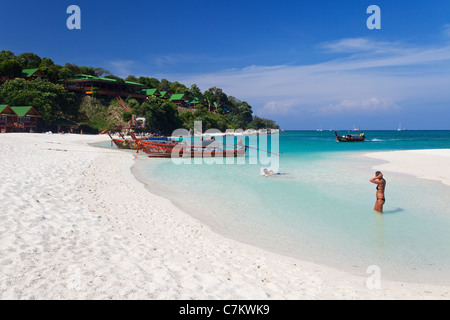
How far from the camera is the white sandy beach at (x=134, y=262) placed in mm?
3971

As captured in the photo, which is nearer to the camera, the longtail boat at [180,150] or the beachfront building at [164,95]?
the longtail boat at [180,150]

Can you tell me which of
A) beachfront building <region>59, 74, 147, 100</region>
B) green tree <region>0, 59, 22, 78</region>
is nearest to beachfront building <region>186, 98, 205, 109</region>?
beachfront building <region>59, 74, 147, 100</region>

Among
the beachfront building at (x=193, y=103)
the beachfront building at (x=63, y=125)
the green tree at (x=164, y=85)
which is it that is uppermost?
the green tree at (x=164, y=85)

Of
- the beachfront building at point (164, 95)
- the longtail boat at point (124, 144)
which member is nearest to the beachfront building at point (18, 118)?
the longtail boat at point (124, 144)

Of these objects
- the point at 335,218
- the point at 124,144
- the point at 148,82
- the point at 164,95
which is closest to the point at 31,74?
the point at 164,95

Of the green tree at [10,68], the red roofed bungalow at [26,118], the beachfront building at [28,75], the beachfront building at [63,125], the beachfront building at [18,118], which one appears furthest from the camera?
the beachfront building at [28,75]

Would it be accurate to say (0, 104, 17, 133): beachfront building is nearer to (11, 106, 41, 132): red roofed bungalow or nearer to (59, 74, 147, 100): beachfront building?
(11, 106, 41, 132): red roofed bungalow

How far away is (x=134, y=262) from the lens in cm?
488

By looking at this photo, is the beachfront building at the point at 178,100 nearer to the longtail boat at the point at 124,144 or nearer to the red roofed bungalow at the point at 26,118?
the red roofed bungalow at the point at 26,118

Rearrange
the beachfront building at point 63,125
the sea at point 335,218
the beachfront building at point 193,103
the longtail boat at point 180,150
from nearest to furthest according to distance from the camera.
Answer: the sea at point 335,218 → the longtail boat at point 180,150 → the beachfront building at point 63,125 → the beachfront building at point 193,103

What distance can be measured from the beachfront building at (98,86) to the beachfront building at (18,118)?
63.3ft

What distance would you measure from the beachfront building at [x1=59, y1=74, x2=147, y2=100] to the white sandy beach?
69.8 meters

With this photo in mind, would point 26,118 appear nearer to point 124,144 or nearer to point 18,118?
point 18,118

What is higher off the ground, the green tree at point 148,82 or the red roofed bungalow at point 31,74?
the green tree at point 148,82
